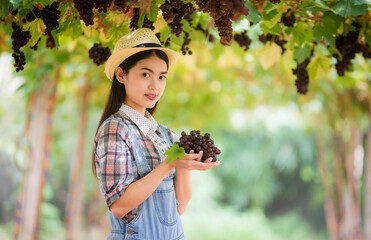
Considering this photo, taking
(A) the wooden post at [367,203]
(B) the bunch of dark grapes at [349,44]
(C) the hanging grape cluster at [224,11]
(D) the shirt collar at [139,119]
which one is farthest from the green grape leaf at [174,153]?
(A) the wooden post at [367,203]

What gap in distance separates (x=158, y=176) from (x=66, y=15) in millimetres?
843

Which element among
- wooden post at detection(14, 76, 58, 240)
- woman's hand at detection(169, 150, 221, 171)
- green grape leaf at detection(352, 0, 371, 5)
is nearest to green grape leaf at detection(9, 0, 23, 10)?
woman's hand at detection(169, 150, 221, 171)

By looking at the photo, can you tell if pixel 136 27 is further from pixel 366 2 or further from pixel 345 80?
pixel 345 80

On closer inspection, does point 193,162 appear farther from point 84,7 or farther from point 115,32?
point 115,32

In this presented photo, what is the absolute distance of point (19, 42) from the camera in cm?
166

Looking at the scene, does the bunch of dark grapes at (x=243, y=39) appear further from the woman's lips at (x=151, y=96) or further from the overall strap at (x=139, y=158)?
the overall strap at (x=139, y=158)

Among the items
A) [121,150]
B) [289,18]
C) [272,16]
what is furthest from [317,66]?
[121,150]

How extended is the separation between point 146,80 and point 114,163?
0.39 meters

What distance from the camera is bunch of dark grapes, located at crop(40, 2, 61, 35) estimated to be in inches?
62.1

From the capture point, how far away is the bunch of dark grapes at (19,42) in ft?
5.42

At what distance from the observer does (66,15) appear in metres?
1.78

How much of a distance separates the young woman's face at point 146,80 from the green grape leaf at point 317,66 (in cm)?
93

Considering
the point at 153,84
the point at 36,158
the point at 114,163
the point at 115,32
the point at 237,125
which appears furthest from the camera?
the point at 237,125

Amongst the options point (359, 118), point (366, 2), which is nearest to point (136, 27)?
point (366, 2)
